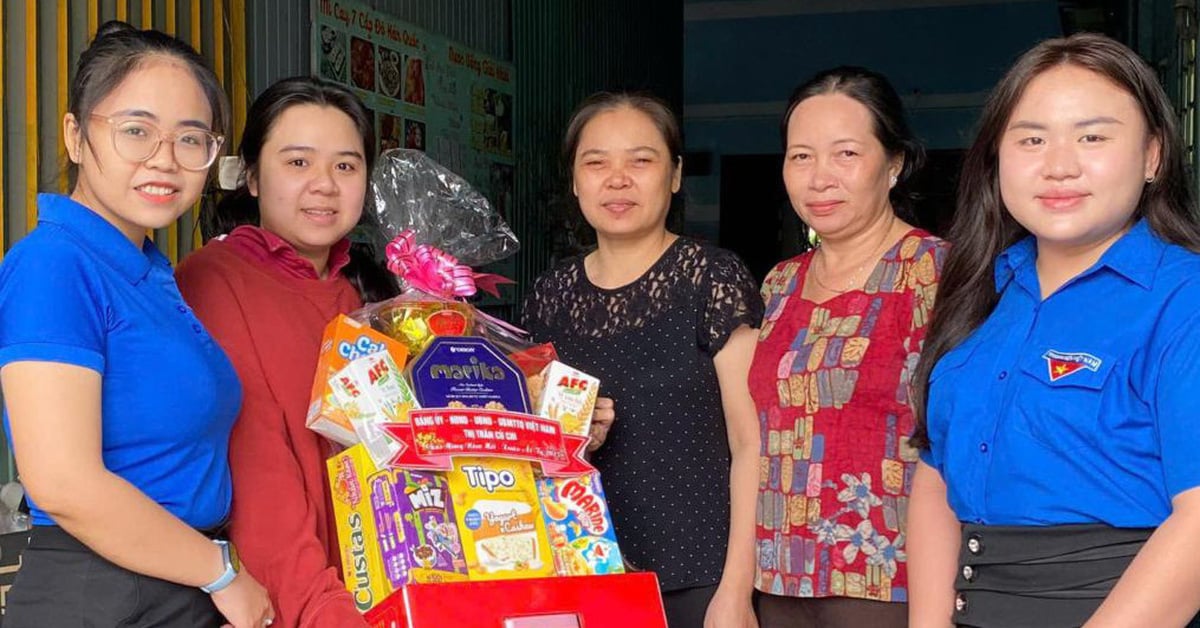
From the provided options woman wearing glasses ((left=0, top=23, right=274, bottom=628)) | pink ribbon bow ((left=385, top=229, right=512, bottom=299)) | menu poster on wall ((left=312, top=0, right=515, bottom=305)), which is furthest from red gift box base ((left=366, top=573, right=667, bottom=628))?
menu poster on wall ((left=312, top=0, right=515, bottom=305))

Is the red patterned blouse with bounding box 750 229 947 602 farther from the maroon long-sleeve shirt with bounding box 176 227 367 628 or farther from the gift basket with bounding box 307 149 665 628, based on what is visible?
the maroon long-sleeve shirt with bounding box 176 227 367 628

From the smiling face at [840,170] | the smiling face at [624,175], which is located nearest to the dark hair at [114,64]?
the smiling face at [624,175]

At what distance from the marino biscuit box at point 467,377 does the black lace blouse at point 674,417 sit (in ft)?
1.20

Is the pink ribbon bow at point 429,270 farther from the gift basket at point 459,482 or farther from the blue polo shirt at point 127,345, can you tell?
the blue polo shirt at point 127,345

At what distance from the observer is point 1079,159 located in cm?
141

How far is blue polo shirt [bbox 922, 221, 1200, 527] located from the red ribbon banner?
54 cm

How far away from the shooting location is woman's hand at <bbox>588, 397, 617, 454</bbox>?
200 centimetres

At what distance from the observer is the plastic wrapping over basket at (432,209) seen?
80.7 inches

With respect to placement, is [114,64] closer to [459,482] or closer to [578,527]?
[459,482]

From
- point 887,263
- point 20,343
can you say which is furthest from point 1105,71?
point 20,343

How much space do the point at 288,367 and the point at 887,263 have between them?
0.98 metres

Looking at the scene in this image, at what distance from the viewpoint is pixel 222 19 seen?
315 centimetres

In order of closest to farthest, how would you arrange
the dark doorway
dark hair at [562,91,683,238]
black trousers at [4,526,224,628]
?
black trousers at [4,526,224,628]
dark hair at [562,91,683,238]
the dark doorway

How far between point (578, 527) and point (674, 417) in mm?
428
